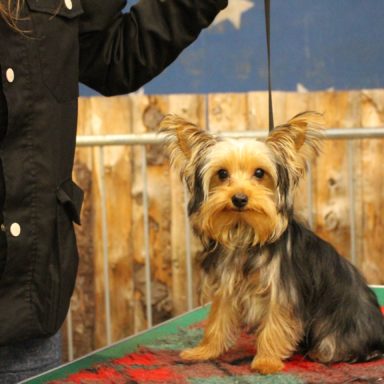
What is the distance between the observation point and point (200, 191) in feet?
6.03

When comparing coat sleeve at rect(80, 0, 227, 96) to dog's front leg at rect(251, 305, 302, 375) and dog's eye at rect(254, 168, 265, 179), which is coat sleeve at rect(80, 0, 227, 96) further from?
dog's front leg at rect(251, 305, 302, 375)

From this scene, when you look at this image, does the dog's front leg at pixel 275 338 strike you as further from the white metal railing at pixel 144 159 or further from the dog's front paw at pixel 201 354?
the white metal railing at pixel 144 159

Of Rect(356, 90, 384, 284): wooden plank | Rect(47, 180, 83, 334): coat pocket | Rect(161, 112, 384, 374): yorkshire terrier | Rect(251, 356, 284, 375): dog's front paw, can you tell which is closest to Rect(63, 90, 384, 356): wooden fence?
Rect(356, 90, 384, 284): wooden plank

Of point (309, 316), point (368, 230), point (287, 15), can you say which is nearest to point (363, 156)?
point (368, 230)

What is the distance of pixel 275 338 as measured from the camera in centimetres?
178

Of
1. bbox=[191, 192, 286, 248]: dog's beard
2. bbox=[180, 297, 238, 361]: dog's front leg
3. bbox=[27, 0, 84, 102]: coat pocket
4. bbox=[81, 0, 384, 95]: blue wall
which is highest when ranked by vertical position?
bbox=[81, 0, 384, 95]: blue wall

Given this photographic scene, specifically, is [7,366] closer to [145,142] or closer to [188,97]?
[145,142]

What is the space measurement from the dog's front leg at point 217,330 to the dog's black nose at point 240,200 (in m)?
0.28

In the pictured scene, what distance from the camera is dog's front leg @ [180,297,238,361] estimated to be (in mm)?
1882

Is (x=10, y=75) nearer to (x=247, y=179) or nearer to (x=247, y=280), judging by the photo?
(x=247, y=179)

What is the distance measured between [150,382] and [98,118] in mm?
2378

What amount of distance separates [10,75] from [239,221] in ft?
2.06

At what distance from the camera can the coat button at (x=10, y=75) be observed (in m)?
1.55

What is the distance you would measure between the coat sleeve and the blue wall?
6.75 ft
